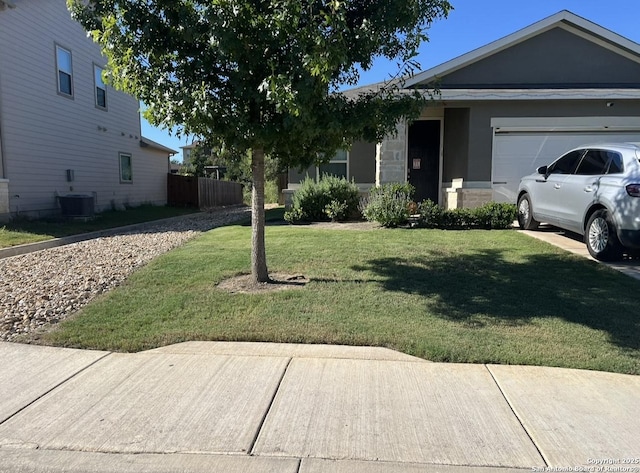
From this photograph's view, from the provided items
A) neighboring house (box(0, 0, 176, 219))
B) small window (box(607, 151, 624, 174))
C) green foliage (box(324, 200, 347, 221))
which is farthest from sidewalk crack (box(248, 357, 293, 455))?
neighboring house (box(0, 0, 176, 219))

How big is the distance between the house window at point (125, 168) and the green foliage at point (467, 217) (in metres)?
15.0

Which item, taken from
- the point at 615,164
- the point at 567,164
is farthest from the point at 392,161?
the point at 615,164

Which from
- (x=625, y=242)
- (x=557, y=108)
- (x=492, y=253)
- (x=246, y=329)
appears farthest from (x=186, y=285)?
(x=557, y=108)

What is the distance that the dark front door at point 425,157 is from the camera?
14547 mm

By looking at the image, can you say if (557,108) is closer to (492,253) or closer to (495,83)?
(495,83)

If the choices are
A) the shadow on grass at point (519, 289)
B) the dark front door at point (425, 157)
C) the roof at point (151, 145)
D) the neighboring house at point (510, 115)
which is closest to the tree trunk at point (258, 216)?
the shadow on grass at point (519, 289)

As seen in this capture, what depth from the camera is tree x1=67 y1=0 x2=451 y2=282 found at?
4.89 meters

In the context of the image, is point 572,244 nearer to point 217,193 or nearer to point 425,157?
point 425,157

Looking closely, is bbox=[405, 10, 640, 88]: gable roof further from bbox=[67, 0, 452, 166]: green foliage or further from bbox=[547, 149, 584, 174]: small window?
bbox=[67, 0, 452, 166]: green foliage

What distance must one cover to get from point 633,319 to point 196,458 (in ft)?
15.8

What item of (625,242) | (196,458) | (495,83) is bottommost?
(196,458)

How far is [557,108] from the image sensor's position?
1269 cm

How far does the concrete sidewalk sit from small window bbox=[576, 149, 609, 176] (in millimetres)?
5118

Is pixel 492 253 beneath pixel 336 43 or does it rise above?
beneath
